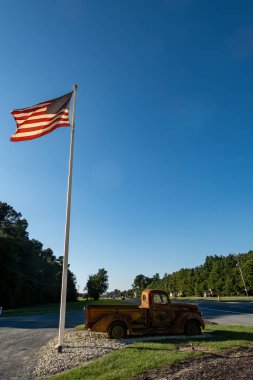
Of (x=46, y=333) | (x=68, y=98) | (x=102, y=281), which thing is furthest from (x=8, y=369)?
(x=102, y=281)

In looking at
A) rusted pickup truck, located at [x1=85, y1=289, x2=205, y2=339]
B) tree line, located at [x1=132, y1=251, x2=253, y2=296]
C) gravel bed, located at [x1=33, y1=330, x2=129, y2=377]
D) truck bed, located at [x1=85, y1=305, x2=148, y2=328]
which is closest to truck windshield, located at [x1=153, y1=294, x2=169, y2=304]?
rusted pickup truck, located at [x1=85, y1=289, x2=205, y2=339]

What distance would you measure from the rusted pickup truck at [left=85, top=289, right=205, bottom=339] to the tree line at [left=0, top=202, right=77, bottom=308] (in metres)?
40.7

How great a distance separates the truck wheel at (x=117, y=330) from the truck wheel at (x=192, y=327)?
2529 mm

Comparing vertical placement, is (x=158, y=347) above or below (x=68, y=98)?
below

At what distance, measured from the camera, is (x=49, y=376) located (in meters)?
7.62

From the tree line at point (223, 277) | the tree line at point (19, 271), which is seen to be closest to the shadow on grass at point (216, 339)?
the tree line at point (19, 271)

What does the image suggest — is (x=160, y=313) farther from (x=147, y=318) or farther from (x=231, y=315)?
(x=231, y=315)

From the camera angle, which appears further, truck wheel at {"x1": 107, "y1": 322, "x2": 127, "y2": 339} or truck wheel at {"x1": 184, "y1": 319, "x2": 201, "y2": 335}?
truck wheel at {"x1": 184, "y1": 319, "x2": 201, "y2": 335}

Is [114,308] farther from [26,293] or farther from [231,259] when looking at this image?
[231,259]

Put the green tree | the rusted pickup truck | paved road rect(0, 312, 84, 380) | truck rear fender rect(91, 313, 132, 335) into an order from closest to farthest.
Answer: paved road rect(0, 312, 84, 380), truck rear fender rect(91, 313, 132, 335), the rusted pickup truck, the green tree

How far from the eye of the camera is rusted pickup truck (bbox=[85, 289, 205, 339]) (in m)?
12.8

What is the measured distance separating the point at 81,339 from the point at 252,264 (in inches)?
2644

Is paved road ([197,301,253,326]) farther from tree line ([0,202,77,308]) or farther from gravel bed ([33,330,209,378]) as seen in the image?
tree line ([0,202,77,308])

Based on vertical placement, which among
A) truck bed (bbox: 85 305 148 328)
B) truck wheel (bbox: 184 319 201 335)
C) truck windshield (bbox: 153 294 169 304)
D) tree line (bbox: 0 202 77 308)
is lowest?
truck wheel (bbox: 184 319 201 335)
